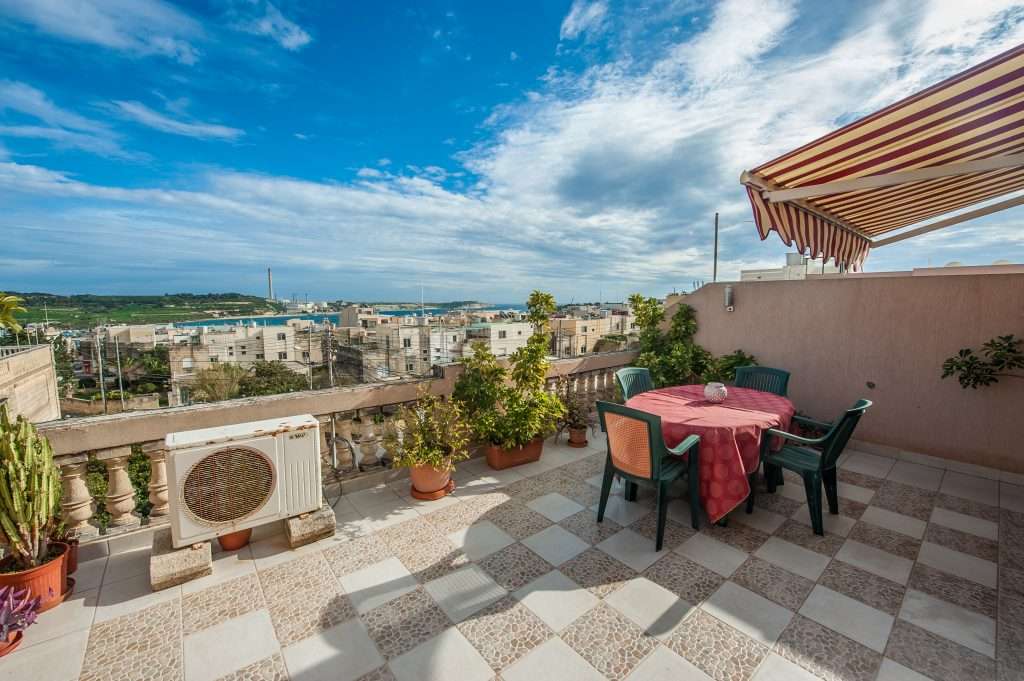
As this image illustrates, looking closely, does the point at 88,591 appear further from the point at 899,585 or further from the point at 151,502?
the point at 899,585

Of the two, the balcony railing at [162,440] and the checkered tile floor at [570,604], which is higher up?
the balcony railing at [162,440]

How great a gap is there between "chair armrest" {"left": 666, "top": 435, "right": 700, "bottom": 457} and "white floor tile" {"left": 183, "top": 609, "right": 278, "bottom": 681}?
2.50 meters

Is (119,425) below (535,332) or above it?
below

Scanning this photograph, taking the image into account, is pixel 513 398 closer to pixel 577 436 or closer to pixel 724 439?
pixel 577 436

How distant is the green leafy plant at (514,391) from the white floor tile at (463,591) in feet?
5.10

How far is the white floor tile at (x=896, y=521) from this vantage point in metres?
2.83

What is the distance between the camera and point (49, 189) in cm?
554

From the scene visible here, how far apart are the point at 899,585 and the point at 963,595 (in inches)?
11.5

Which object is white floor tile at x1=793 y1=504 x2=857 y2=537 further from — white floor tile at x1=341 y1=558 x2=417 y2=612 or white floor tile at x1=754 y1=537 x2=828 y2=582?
white floor tile at x1=341 y1=558 x2=417 y2=612

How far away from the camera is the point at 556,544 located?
266 centimetres

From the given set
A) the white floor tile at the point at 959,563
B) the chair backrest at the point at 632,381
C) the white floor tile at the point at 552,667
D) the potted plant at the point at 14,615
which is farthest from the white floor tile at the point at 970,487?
the potted plant at the point at 14,615

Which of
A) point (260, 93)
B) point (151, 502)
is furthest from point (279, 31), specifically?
point (151, 502)

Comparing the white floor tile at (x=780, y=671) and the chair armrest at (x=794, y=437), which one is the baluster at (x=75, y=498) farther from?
the chair armrest at (x=794, y=437)

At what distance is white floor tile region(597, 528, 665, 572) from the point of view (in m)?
2.46
